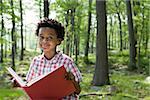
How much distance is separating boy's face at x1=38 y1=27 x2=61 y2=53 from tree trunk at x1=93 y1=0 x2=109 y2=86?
11.6m

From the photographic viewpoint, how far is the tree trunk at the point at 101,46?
48.3ft

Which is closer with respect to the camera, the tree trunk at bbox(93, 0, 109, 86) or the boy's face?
the boy's face

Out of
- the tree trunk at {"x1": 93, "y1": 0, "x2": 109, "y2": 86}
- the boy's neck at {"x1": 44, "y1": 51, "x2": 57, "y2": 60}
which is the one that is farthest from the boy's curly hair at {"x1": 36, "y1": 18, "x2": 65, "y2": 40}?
the tree trunk at {"x1": 93, "y1": 0, "x2": 109, "y2": 86}

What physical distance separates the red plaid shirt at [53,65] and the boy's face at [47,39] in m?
0.10

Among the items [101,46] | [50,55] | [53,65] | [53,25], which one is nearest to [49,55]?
[50,55]

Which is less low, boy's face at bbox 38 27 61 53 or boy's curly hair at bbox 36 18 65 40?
boy's curly hair at bbox 36 18 65 40

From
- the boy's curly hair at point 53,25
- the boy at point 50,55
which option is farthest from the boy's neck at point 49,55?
the boy's curly hair at point 53,25

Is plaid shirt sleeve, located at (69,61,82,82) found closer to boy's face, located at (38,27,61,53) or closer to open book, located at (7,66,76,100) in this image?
open book, located at (7,66,76,100)

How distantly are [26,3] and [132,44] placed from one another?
1984 cm

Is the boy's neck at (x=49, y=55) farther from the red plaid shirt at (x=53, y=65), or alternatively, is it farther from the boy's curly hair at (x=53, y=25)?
the boy's curly hair at (x=53, y=25)

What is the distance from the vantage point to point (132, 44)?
2425 cm

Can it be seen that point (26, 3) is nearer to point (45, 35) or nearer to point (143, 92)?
point (143, 92)

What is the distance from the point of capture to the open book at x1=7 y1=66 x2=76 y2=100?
2.88 meters

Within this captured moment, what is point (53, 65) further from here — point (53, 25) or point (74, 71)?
point (53, 25)
